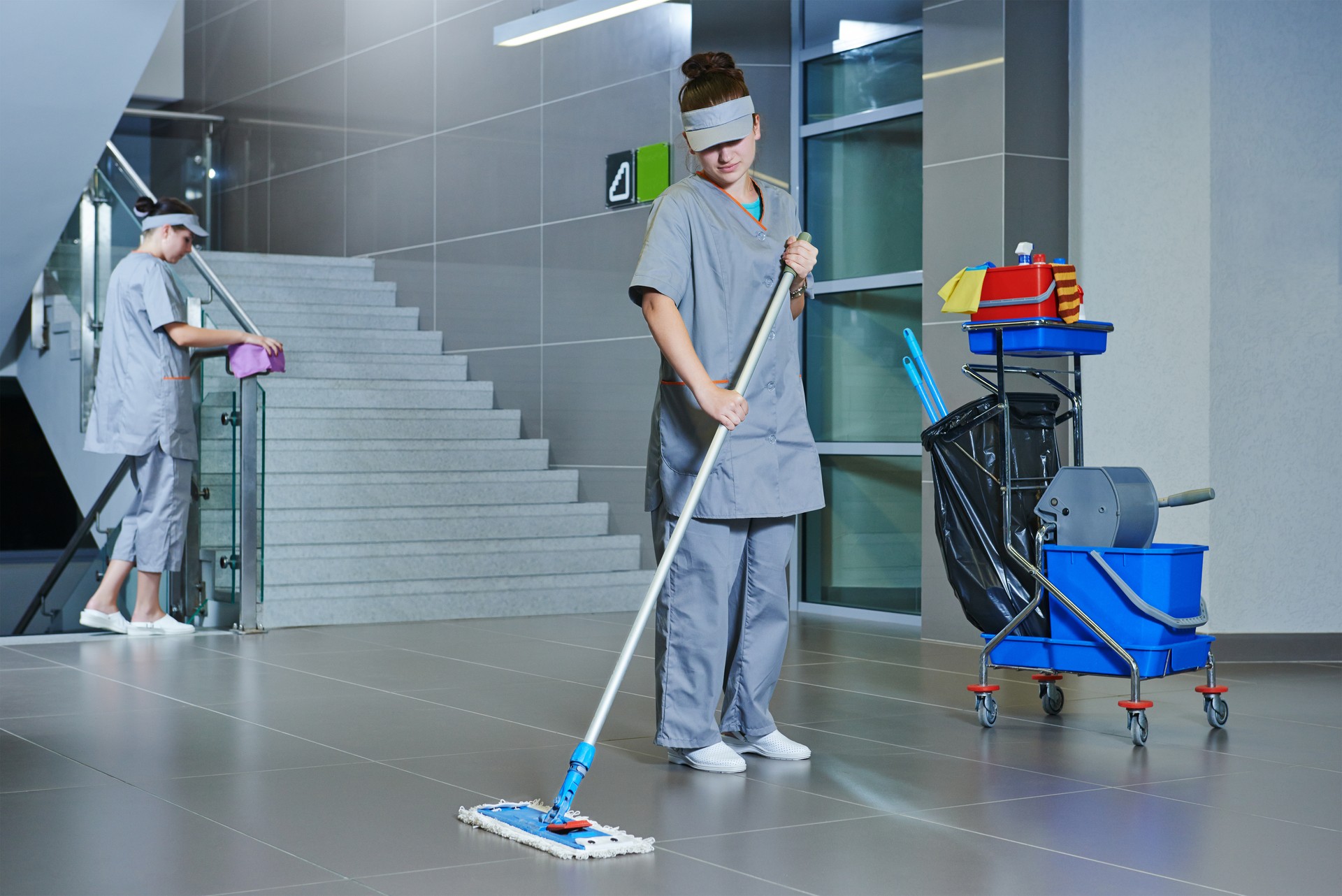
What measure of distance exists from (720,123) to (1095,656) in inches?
66.1

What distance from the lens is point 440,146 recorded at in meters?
9.24

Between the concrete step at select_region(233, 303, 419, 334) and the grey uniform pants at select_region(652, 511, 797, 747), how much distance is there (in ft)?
19.6

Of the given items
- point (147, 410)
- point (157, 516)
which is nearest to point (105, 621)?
point (157, 516)

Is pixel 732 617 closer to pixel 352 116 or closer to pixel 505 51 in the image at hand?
pixel 505 51

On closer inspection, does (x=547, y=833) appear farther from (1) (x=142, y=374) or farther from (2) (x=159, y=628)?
(1) (x=142, y=374)

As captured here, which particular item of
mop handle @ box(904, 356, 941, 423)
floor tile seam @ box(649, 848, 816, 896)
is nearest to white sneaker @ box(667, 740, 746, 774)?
floor tile seam @ box(649, 848, 816, 896)

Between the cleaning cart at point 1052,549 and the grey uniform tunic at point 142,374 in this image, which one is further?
the grey uniform tunic at point 142,374

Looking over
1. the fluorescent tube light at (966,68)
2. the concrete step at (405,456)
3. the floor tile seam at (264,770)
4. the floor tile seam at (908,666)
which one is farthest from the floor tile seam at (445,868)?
the concrete step at (405,456)

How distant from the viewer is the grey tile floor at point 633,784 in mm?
2461

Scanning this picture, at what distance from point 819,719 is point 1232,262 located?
2.47m

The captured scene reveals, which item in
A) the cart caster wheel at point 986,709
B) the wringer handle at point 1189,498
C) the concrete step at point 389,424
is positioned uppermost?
the concrete step at point 389,424

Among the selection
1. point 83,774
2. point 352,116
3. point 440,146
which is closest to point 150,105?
point 352,116

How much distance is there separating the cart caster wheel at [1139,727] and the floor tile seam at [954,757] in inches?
15.9

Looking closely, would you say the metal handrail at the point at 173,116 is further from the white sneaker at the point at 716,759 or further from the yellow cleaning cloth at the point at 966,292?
the white sneaker at the point at 716,759
